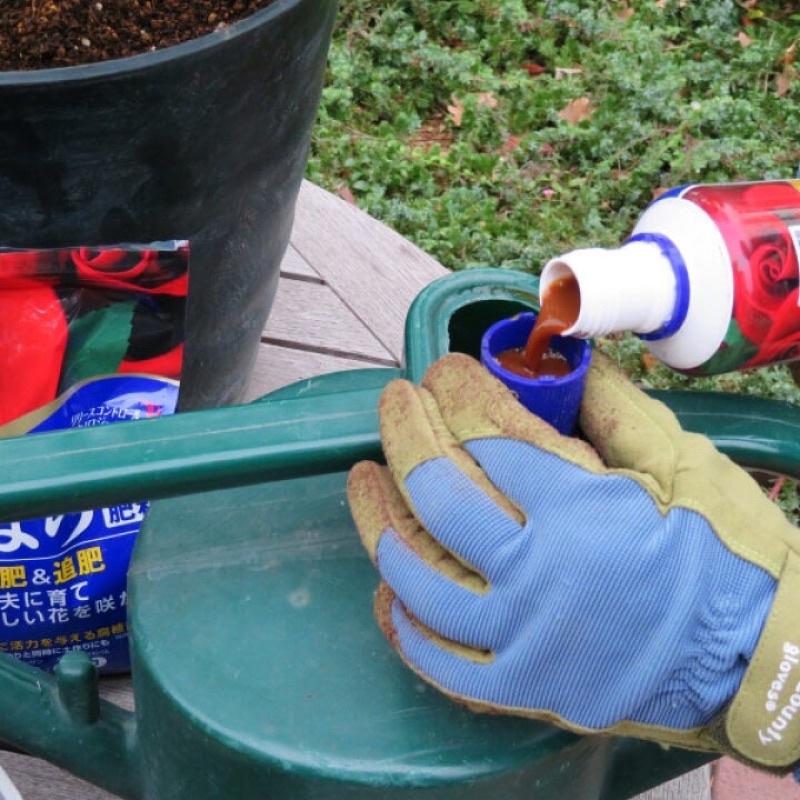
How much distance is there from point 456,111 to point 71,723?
1.90 meters

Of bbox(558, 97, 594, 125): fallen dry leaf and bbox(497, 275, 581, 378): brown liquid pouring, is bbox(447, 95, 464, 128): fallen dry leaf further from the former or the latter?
bbox(497, 275, 581, 378): brown liquid pouring

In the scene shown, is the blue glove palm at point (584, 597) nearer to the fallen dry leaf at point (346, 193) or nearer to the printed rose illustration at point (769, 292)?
the printed rose illustration at point (769, 292)

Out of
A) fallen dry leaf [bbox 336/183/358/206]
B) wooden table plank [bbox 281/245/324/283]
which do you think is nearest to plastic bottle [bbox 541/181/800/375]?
wooden table plank [bbox 281/245/324/283]

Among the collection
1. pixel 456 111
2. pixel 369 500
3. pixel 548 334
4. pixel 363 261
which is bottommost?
pixel 456 111

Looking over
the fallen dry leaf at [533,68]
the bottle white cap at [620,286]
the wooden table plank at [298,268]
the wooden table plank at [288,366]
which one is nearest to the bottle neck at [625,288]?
the bottle white cap at [620,286]

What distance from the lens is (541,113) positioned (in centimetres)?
268

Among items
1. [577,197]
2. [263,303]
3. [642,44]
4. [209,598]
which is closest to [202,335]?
[263,303]

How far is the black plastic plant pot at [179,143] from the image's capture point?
3.33 ft

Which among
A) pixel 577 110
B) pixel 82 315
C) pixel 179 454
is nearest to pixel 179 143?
pixel 82 315

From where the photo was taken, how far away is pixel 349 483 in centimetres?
89

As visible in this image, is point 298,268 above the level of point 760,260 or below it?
below

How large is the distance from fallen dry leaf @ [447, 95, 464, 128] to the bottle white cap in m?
1.84

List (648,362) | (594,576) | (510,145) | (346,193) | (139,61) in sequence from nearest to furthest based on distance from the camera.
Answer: (594,576), (139,61), (648,362), (346,193), (510,145)

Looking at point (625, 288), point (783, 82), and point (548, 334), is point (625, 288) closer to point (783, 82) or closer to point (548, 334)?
point (548, 334)
